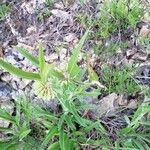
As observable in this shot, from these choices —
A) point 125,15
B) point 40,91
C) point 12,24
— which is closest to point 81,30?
point 125,15

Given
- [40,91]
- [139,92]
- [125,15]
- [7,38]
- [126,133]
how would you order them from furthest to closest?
[7,38]
[125,15]
[139,92]
[126,133]
[40,91]

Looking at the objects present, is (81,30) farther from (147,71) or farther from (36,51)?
(147,71)

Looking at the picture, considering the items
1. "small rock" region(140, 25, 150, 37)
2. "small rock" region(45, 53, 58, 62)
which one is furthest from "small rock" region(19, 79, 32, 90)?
"small rock" region(140, 25, 150, 37)

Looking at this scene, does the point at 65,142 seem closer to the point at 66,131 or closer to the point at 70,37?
the point at 66,131

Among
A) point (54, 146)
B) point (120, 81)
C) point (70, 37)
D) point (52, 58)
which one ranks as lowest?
point (54, 146)

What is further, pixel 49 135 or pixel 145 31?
pixel 145 31

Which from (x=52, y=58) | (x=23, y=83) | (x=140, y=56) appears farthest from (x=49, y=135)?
(x=140, y=56)

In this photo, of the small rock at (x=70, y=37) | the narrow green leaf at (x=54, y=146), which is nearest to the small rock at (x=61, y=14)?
the small rock at (x=70, y=37)

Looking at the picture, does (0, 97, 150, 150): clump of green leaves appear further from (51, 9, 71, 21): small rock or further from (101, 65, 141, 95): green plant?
(51, 9, 71, 21): small rock

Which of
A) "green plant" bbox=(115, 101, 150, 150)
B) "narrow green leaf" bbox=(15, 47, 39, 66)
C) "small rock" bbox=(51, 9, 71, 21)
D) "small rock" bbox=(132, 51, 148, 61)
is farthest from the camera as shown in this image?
"small rock" bbox=(51, 9, 71, 21)

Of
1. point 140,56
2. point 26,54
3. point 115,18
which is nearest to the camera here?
point 26,54

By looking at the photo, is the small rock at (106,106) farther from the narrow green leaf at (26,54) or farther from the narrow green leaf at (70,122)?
the narrow green leaf at (26,54)
